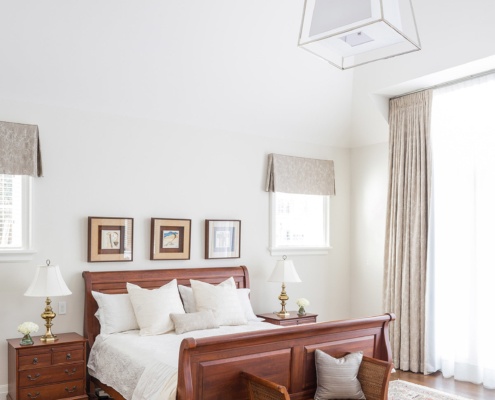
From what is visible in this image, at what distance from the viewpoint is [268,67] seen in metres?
5.50

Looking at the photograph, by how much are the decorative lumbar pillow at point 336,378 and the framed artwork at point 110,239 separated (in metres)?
2.21

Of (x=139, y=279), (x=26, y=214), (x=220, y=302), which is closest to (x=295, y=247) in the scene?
(x=220, y=302)

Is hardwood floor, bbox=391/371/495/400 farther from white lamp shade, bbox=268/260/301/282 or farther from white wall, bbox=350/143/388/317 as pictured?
white lamp shade, bbox=268/260/301/282

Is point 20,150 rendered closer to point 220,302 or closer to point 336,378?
point 220,302

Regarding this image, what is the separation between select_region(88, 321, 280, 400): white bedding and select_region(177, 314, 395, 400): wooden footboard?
0.21 m

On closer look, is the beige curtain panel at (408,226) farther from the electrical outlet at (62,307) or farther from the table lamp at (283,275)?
the electrical outlet at (62,307)

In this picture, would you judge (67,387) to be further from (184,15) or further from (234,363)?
(184,15)

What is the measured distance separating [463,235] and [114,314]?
3528mm

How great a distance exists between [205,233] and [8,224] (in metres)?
1.95

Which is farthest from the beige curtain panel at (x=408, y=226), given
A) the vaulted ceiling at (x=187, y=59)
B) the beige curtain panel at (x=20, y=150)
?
the beige curtain panel at (x=20, y=150)

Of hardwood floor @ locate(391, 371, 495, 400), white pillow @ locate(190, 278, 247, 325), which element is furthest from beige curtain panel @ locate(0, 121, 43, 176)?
hardwood floor @ locate(391, 371, 495, 400)

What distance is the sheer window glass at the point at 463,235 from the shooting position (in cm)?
518

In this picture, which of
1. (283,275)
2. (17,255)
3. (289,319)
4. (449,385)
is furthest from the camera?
(283,275)

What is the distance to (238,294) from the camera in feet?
17.9
